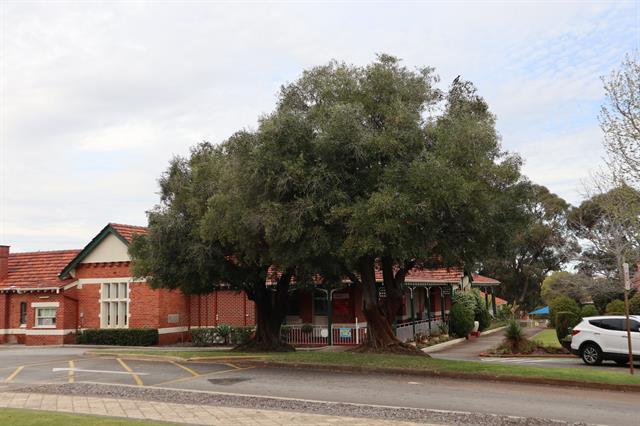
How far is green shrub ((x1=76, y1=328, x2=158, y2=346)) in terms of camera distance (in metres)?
30.0

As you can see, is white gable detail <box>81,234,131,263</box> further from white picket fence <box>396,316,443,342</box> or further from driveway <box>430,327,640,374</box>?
driveway <box>430,327,640,374</box>

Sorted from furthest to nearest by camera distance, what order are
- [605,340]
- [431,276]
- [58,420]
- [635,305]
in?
[431,276] → [635,305] → [605,340] → [58,420]

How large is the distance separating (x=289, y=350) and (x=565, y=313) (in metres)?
11.5

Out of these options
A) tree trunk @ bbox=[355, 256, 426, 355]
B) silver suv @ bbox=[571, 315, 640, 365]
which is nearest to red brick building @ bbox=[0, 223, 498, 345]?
tree trunk @ bbox=[355, 256, 426, 355]

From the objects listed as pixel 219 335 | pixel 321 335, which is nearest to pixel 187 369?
pixel 321 335

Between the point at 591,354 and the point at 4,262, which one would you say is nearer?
the point at 591,354

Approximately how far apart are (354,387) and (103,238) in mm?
22783

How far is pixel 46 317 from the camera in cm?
3259

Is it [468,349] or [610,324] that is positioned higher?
[610,324]

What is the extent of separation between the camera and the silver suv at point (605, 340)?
19.1 metres

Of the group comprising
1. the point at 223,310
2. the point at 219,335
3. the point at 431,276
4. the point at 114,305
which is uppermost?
the point at 431,276

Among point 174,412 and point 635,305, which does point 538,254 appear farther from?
point 174,412

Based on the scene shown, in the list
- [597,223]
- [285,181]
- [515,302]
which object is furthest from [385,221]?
[515,302]

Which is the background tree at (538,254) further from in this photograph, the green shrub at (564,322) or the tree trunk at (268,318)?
the tree trunk at (268,318)
